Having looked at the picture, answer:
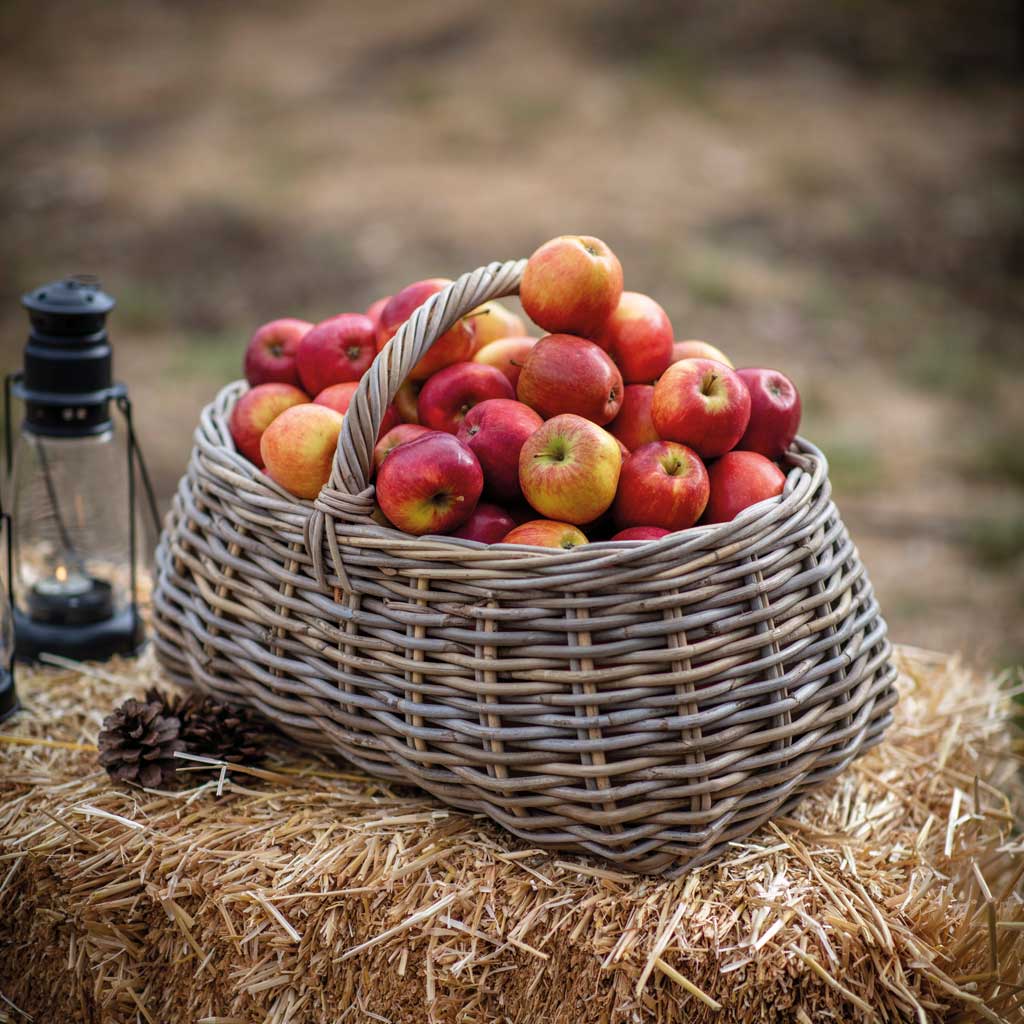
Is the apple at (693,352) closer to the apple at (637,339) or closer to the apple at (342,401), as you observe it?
the apple at (637,339)

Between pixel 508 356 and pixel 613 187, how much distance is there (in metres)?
7.01

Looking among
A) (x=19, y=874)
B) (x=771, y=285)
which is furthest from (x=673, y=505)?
(x=771, y=285)

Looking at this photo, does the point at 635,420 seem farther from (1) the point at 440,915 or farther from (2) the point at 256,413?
(1) the point at 440,915

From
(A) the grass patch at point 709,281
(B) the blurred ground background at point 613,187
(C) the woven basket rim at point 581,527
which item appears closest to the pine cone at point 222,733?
(C) the woven basket rim at point 581,527

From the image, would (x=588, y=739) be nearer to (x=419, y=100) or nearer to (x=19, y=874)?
(x=19, y=874)

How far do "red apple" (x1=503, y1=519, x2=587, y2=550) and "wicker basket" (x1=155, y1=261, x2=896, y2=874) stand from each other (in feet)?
0.28

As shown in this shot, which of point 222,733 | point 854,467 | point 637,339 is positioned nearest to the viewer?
point 222,733

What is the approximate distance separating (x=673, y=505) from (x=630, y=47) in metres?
9.57

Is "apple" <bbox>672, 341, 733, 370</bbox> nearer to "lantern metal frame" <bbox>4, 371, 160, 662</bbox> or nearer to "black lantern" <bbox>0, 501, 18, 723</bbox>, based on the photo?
"lantern metal frame" <bbox>4, 371, 160, 662</bbox>

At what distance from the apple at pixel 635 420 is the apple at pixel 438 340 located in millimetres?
323

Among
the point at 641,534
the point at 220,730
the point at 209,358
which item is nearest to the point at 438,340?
the point at 641,534

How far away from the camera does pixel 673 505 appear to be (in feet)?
5.47

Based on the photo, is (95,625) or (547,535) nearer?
(547,535)

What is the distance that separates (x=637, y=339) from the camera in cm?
195
